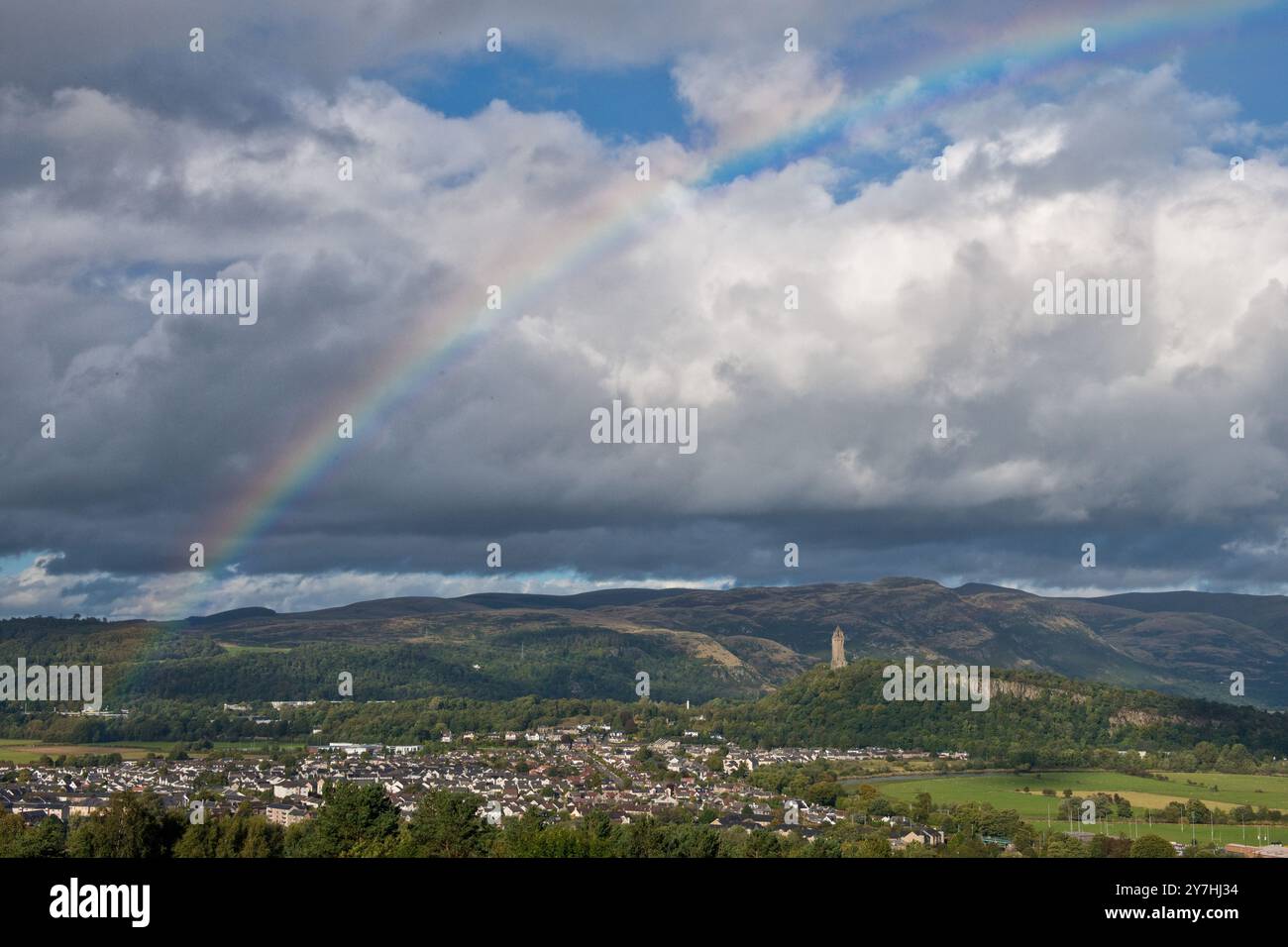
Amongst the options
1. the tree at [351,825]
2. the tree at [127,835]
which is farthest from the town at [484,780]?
the tree at [351,825]

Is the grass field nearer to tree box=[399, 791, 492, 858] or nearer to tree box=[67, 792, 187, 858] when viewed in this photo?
tree box=[399, 791, 492, 858]

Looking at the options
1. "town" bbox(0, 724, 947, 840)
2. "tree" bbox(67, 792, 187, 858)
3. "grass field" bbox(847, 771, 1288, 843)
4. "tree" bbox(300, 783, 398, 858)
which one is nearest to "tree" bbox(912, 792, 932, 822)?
"grass field" bbox(847, 771, 1288, 843)

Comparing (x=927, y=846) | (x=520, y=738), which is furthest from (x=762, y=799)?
(x=520, y=738)

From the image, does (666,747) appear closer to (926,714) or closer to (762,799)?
(926,714)

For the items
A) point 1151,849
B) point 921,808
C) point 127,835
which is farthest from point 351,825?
point 921,808

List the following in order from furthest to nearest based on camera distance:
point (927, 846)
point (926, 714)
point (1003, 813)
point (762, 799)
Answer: point (926, 714)
point (762, 799)
point (1003, 813)
point (927, 846)

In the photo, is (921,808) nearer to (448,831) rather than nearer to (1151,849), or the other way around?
(1151,849)
